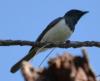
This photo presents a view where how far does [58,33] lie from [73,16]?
4.21 ft

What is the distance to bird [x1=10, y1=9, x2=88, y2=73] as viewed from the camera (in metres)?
7.96

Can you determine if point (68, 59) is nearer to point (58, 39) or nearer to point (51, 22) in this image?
point (58, 39)

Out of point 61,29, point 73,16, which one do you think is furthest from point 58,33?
point 73,16

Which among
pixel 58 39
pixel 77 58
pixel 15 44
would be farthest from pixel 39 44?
pixel 77 58

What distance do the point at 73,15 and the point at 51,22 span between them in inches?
27.6

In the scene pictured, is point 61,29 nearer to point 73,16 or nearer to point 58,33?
point 58,33

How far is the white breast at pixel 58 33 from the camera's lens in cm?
795

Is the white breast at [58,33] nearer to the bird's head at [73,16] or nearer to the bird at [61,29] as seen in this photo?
the bird at [61,29]

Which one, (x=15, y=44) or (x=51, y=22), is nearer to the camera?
(x=15, y=44)

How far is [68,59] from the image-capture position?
145 cm

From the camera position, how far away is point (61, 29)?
26.8 ft

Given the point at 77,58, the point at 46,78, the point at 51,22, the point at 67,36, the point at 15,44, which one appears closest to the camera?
the point at 46,78

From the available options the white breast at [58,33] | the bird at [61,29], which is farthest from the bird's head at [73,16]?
the white breast at [58,33]

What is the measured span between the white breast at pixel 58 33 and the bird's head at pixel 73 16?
0.64 feet
